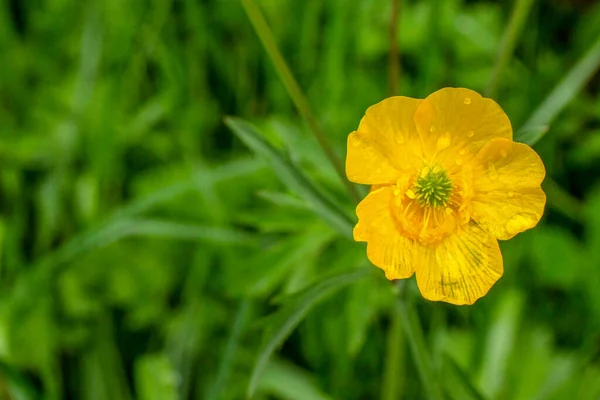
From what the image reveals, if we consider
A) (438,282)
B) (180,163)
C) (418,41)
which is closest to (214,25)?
(180,163)

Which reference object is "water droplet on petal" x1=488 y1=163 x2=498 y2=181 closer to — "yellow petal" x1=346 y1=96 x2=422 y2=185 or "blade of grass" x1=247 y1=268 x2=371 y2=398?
"yellow petal" x1=346 y1=96 x2=422 y2=185

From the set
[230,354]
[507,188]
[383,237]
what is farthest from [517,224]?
[230,354]

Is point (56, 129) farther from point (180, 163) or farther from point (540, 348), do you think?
point (540, 348)

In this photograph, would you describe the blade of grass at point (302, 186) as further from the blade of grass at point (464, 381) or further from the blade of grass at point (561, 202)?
the blade of grass at point (561, 202)

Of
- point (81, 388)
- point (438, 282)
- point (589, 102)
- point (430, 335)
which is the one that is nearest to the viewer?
point (438, 282)

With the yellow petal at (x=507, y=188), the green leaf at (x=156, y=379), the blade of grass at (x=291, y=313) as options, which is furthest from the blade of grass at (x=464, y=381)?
the green leaf at (x=156, y=379)

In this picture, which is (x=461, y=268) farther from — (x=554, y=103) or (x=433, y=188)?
(x=554, y=103)

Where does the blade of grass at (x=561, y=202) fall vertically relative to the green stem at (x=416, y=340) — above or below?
below

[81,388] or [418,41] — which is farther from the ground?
[418,41]

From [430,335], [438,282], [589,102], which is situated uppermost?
[438,282]
